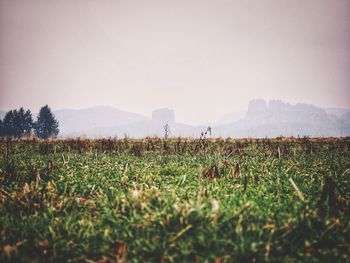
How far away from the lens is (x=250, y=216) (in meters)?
3.46

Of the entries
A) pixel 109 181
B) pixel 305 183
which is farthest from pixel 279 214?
pixel 109 181

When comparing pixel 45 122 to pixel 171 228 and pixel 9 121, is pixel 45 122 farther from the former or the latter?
pixel 171 228

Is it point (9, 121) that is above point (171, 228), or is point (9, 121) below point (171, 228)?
above

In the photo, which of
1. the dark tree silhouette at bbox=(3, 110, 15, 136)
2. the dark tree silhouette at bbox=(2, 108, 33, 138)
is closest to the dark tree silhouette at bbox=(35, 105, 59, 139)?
the dark tree silhouette at bbox=(2, 108, 33, 138)

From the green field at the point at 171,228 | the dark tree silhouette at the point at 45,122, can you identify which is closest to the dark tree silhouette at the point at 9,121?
the dark tree silhouette at the point at 45,122

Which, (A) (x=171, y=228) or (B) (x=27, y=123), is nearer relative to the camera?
(A) (x=171, y=228)

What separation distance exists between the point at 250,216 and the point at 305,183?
2835 millimetres

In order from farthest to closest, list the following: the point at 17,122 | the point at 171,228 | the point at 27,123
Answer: the point at 27,123 < the point at 17,122 < the point at 171,228

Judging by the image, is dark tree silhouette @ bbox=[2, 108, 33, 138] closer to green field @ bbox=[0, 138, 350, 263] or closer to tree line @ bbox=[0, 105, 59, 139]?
tree line @ bbox=[0, 105, 59, 139]

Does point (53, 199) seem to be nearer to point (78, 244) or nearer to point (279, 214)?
point (78, 244)

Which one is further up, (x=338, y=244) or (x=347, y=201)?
(x=347, y=201)

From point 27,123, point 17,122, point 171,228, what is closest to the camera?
point 171,228

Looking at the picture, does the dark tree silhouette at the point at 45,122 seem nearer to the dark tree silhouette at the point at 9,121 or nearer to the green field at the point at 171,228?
the dark tree silhouette at the point at 9,121

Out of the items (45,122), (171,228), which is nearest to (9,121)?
(45,122)
